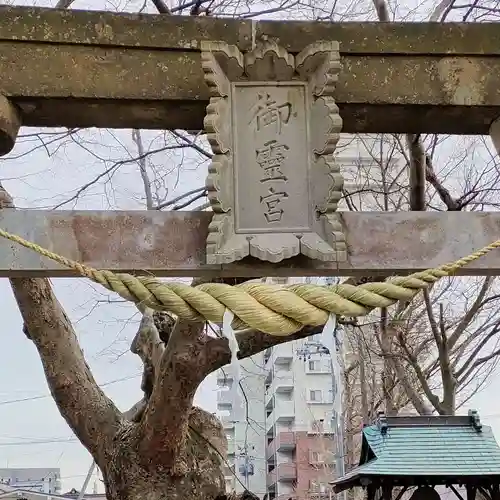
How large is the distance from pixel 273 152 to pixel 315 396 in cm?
2929

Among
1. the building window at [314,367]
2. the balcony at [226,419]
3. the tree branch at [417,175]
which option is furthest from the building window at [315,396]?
the tree branch at [417,175]

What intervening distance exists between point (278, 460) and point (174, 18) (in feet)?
99.8

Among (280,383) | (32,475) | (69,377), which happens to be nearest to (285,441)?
(280,383)

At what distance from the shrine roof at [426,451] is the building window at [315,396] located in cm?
2394

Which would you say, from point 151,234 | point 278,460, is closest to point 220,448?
point 151,234

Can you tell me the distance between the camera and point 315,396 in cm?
3120

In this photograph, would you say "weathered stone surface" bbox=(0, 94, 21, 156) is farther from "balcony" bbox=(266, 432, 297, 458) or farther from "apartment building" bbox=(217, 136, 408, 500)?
"balcony" bbox=(266, 432, 297, 458)

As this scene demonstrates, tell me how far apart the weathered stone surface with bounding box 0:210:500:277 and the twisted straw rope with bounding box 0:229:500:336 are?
298 millimetres

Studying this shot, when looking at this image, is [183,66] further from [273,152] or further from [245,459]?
[245,459]

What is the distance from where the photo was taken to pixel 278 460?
31.6m

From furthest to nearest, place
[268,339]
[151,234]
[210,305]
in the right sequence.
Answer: [268,339] < [151,234] < [210,305]

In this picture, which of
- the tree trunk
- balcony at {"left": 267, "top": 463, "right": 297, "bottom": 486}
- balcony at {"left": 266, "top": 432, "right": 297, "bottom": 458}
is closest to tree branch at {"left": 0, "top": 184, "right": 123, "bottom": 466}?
the tree trunk

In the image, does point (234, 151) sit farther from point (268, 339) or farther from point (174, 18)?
point (268, 339)

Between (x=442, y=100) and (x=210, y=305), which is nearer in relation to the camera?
(x=210, y=305)
